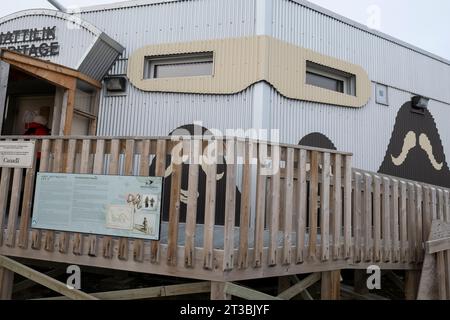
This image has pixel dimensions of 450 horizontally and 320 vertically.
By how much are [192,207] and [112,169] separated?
3.27 ft

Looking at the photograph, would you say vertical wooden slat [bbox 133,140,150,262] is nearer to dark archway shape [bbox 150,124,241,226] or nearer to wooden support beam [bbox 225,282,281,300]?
wooden support beam [bbox 225,282,281,300]

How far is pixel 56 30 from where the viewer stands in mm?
7496

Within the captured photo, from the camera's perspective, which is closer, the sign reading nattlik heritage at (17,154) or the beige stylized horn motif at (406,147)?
the sign reading nattlik heritage at (17,154)

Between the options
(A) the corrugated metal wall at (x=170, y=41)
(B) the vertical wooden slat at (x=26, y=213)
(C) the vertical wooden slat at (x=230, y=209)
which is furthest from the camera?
(A) the corrugated metal wall at (x=170, y=41)

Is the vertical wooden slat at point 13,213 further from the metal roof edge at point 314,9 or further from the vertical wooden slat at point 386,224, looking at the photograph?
the vertical wooden slat at point 386,224

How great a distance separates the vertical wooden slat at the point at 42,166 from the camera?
413 centimetres

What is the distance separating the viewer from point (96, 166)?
3.98 metres

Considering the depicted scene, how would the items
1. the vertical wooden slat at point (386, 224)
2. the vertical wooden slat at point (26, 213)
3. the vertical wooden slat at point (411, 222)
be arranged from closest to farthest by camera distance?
the vertical wooden slat at point (26, 213), the vertical wooden slat at point (386, 224), the vertical wooden slat at point (411, 222)

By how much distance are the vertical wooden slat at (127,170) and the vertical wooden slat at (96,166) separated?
0.30 meters

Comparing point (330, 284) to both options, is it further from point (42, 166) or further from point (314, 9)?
point (314, 9)

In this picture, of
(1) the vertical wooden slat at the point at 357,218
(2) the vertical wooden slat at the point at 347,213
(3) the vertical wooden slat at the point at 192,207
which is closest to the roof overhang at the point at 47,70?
(3) the vertical wooden slat at the point at 192,207
